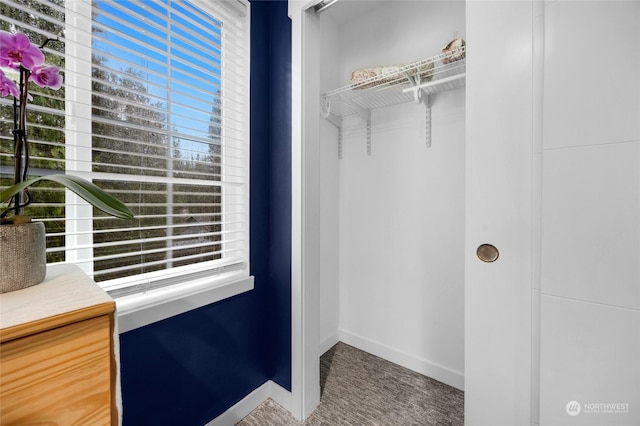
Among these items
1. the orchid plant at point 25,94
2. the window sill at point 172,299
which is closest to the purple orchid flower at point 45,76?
the orchid plant at point 25,94

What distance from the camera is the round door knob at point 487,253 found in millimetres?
857

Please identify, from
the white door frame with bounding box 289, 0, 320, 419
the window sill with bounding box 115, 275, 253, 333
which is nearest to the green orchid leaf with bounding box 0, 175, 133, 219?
the window sill with bounding box 115, 275, 253, 333

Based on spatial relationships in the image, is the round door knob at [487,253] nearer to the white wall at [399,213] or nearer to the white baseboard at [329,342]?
the white wall at [399,213]

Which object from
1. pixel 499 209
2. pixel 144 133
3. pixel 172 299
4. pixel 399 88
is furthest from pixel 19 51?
pixel 399 88

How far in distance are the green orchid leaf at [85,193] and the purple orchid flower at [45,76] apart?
252 mm

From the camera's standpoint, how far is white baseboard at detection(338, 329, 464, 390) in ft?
5.52

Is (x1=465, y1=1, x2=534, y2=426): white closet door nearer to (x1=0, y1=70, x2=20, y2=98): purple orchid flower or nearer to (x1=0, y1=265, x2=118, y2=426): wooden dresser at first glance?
(x1=0, y1=265, x2=118, y2=426): wooden dresser

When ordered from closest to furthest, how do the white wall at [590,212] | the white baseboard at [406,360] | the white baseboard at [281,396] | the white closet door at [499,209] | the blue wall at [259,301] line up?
the white wall at [590,212] < the white closet door at [499,209] < the blue wall at [259,301] < the white baseboard at [281,396] < the white baseboard at [406,360]

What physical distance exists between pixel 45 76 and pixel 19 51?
0.07 m

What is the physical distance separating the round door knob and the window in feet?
3.52

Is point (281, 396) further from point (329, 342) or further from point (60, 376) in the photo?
point (60, 376)

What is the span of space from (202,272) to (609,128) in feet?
4.97

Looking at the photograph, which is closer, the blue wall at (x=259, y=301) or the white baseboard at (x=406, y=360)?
the blue wall at (x=259, y=301)

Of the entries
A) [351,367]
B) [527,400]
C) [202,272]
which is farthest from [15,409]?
[351,367]
